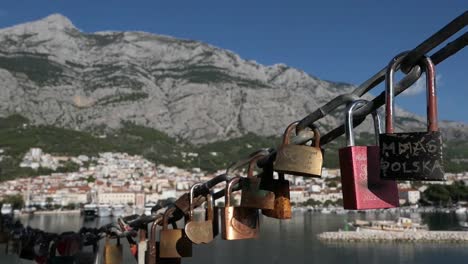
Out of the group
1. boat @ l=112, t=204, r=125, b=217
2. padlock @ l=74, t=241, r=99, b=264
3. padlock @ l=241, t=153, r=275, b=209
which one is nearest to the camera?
padlock @ l=241, t=153, r=275, b=209

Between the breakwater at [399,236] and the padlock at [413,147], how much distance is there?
36770 mm

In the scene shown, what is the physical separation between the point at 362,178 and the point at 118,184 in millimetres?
102163

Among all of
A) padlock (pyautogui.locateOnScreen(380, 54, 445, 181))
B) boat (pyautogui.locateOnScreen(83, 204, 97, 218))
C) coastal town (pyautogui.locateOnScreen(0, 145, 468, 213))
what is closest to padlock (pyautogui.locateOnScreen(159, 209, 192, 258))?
padlock (pyautogui.locateOnScreen(380, 54, 445, 181))

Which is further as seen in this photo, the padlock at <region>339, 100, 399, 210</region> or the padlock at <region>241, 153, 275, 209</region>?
the padlock at <region>241, 153, 275, 209</region>

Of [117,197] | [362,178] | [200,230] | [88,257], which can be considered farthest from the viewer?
[117,197]

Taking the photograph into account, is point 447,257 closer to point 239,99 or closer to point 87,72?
point 239,99

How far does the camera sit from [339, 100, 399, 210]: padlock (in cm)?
107

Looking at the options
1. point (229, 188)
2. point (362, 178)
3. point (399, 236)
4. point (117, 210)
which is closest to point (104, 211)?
point (117, 210)

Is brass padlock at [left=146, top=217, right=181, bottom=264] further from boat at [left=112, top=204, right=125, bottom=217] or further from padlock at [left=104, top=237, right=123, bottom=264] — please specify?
boat at [left=112, top=204, right=125, bottom=217]

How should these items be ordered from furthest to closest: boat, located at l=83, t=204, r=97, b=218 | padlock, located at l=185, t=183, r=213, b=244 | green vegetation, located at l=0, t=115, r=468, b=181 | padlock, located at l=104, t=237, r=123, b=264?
1. green vegetation, located at l=0, t=115, r=468, b=181
2. boat, located at l=83, t=204, r=97, b=218
3. padlock, located at l=104, t=237, r=123, b=264
4. padlock, located at l=185, t=183, r=213, b=244

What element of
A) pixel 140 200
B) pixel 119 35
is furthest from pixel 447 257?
pixel 119 35

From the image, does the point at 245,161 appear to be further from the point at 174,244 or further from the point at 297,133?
the point at 174,244

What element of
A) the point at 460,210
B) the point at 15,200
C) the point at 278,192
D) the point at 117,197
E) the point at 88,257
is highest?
the point at 117,197

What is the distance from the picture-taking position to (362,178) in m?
1.08
